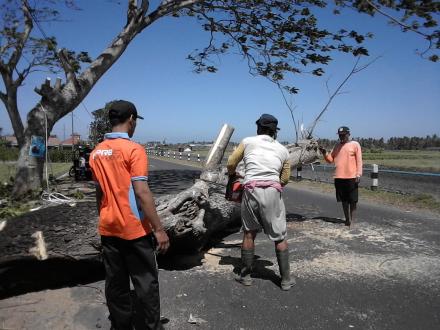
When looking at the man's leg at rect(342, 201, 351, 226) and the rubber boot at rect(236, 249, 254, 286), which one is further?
the man's leg at rect(342, 201, 351, 226)

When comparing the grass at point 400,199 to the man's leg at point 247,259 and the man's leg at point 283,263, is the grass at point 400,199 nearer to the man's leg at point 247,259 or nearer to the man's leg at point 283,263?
the man's leg at point 283,263

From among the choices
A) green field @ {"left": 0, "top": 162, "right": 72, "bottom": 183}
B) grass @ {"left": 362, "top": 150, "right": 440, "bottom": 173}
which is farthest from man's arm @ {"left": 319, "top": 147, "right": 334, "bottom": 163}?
grass @ {"left": 362, "top": 150, "right": 440, "bottom": 173}

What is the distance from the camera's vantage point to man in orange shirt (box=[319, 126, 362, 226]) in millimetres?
7312

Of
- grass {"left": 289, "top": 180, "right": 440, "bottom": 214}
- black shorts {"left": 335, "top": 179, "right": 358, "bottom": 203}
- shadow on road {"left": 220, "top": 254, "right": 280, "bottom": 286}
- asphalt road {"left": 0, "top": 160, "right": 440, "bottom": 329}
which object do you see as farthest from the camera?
grass {"left": 289, "top": 180, "right": 440, "bottom": 214}

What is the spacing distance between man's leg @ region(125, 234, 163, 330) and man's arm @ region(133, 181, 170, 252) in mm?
108

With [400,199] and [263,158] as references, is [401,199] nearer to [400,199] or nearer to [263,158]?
[400,199]

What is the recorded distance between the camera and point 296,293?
14.1 feet

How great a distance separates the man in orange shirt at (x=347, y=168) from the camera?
731 cm

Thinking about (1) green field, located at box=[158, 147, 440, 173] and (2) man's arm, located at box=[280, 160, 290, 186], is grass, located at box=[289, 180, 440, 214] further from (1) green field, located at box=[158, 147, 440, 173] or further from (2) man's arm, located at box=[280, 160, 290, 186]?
(1) green field, located at box=[158, 147, 440, 173]

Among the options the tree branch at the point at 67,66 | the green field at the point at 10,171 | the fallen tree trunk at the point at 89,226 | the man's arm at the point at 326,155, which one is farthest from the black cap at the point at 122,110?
the green field at the point at 10,171

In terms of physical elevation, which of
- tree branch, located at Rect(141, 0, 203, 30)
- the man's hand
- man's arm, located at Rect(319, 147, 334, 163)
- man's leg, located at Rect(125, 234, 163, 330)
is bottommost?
man's leg, located at Rect(125, 234, 163, 330)

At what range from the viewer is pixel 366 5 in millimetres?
8734

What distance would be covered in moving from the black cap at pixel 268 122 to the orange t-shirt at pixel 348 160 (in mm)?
3052

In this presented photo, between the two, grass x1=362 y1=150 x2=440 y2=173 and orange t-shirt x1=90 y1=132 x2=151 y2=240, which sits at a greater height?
orange t-shirt x1=90 y1=132 x2=151 y2=240
